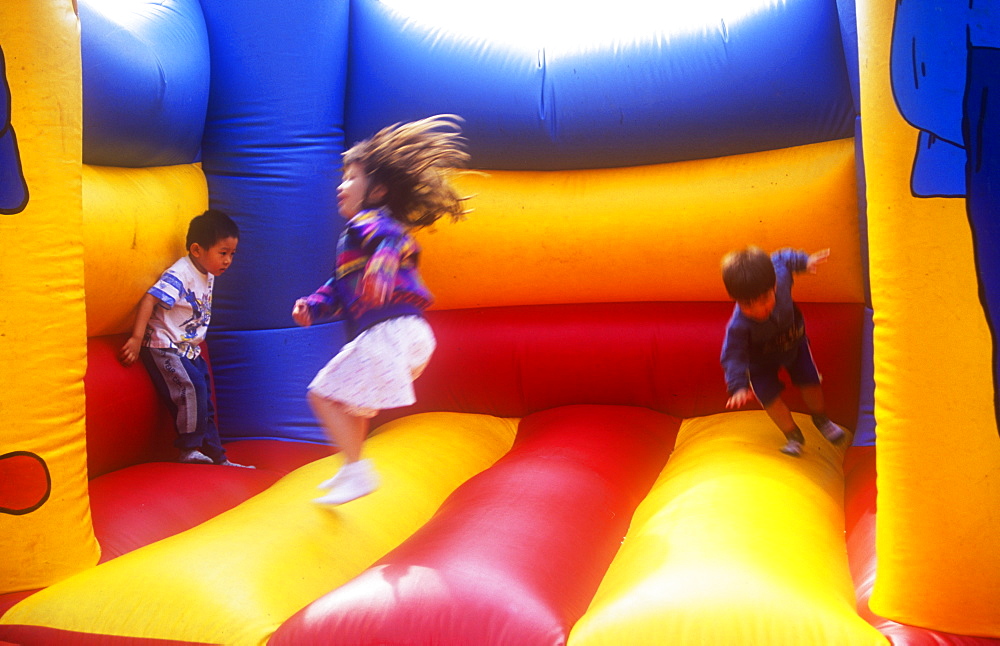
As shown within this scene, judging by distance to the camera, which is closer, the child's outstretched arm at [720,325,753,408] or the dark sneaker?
the child's outstretched arm at [720,325,753,408]

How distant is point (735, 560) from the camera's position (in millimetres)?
1537

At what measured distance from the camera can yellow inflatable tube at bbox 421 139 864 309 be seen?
2580 millimetres

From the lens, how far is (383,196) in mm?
2295

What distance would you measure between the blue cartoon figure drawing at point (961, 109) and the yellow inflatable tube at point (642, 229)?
1.19 metres

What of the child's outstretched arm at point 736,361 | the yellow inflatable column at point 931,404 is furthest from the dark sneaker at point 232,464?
the yellow inflatable column at point 931,404

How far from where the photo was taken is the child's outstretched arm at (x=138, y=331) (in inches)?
96.7

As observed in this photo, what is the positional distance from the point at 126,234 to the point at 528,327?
123cm

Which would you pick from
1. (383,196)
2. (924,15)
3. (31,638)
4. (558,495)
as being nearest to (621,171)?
(383,196)

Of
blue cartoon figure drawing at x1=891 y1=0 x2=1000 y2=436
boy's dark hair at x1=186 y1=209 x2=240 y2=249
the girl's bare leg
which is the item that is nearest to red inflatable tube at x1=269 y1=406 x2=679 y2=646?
the girl's bare leg

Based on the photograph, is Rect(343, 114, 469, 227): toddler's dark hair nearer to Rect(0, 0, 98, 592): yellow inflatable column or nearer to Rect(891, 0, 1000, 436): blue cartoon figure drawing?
Rect(0, 0, 98, 592): yellow inflatable column

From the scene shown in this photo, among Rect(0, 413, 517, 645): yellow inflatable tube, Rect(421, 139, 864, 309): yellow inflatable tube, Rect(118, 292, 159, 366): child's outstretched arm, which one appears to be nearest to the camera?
Rect(0, 413, 517, 645): yellow inflatable tube

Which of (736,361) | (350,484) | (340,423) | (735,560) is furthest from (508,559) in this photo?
(736,361)

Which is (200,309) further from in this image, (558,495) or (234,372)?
(558,495)

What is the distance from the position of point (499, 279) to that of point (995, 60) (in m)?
1.74
